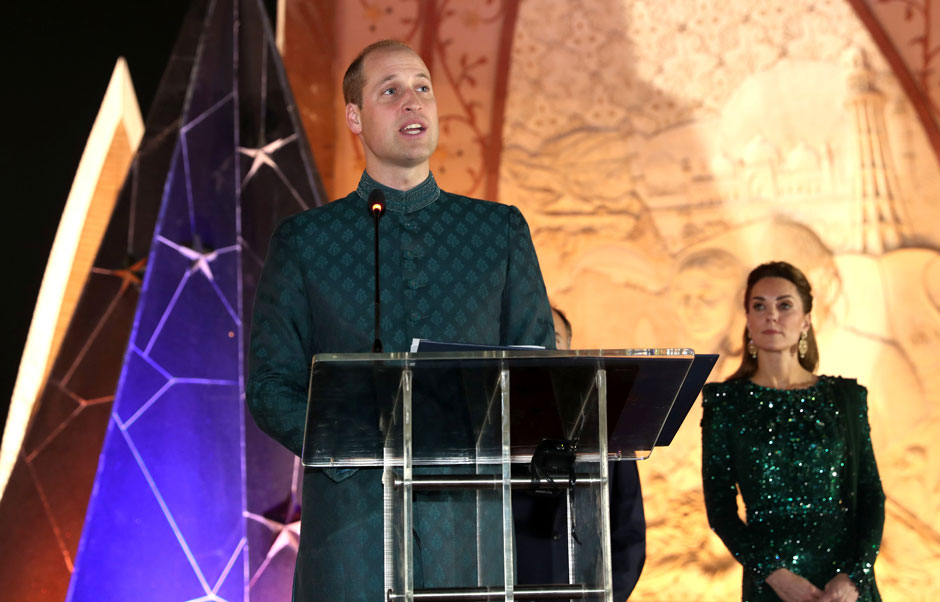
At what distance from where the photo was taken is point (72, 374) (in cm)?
332

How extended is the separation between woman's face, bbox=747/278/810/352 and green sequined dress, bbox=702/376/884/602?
0.13 meters

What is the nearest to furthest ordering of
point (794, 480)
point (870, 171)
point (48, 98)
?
point (794, 480), point (48, 98), point (870, 171)

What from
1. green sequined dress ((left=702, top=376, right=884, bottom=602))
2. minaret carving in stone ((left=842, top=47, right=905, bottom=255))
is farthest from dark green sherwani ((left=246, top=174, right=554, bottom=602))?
minaret carving in stone ((left=842, top=47, right=905, bottom=255))

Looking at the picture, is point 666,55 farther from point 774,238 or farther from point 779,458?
point 779,458

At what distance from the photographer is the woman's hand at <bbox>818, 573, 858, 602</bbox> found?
2711 millimetres

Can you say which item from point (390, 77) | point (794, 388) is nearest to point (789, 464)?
point (794, 388)

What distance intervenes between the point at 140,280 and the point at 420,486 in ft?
7.30

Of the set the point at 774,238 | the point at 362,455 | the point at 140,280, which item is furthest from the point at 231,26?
the point at 362,455

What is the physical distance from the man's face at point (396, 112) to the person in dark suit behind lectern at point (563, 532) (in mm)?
627

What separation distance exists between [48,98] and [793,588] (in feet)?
8.83

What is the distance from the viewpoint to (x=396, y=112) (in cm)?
194

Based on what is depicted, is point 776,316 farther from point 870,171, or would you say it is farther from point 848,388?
point 870,171

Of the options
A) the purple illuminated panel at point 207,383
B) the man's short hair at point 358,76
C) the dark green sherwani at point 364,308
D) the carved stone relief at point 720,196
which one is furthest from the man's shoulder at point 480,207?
the carved stone relief at point 720,196

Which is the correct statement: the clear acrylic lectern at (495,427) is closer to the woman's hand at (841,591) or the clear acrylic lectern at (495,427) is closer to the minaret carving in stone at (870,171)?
the woman's hand at (841,591)
